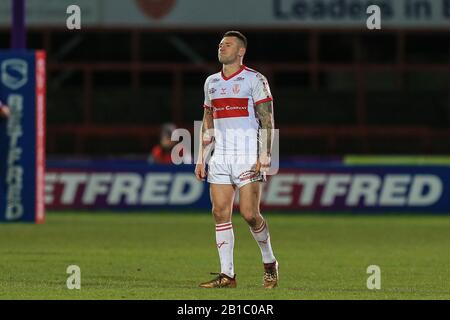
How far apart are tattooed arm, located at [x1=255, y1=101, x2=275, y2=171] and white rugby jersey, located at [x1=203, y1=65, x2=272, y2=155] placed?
0.17 feet

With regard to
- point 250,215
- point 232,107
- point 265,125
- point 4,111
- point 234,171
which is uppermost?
point 232,107

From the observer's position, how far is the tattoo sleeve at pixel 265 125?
12750 mm

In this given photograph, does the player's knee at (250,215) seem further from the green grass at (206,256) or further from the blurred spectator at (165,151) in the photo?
the blurred spectator at (165,151)

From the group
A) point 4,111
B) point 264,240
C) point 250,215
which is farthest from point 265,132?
A: point 4,111

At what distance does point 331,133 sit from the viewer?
1292 inches

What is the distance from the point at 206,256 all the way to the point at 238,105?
500cm

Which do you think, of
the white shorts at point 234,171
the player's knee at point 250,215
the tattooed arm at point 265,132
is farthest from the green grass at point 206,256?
the tattooed arm at point 265,132

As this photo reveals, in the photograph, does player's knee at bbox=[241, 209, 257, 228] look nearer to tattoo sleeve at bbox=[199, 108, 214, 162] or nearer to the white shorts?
the white shorts

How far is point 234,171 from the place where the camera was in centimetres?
1289

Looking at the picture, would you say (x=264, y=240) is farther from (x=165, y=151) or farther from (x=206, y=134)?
(x=165, y=151)

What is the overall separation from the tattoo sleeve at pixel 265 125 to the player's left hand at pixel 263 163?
0.05m

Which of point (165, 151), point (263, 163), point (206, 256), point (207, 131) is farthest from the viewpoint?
point (165, 151)
